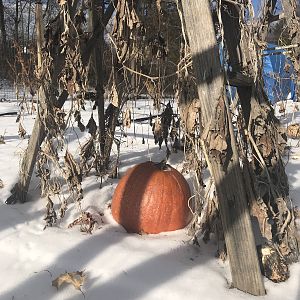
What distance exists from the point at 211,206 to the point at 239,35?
3.21 ft

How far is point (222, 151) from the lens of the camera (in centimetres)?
195

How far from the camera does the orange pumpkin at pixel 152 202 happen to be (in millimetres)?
2863

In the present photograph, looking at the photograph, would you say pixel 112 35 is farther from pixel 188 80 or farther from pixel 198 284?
pixel 198 284

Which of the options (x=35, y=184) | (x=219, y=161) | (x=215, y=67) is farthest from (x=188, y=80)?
(x=35, y=184)

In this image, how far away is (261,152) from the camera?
2438 millimetres

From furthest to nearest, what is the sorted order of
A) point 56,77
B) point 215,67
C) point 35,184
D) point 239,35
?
point 35,184, point 56,77, point 239,35, point 215,67

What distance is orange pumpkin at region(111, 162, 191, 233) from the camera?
286cm

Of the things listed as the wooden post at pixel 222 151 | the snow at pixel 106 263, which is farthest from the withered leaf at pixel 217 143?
the snow at pixel 106 263

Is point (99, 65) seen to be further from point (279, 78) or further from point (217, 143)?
point (217, 143)

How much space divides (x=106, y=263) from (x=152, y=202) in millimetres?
607

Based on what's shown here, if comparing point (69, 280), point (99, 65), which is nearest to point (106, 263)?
point (69, 280)

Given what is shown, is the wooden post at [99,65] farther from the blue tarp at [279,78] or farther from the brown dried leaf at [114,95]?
the blue tarp at [279,78]

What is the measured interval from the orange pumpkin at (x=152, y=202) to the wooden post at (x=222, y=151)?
2.63 feet

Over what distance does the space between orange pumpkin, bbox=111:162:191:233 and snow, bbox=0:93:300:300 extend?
78mm
